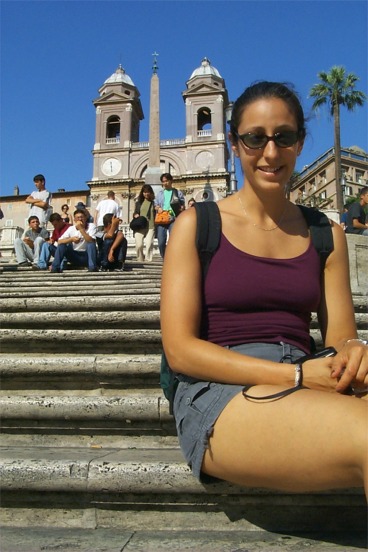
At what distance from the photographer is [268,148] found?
186 centimetres

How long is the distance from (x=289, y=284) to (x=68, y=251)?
6809mm

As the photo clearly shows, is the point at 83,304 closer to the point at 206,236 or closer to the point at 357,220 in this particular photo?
the point at 206,236

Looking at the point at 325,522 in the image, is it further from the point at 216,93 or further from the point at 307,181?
the point at 307,181

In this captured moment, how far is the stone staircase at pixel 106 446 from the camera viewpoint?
5.89 ft

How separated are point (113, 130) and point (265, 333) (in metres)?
49.8

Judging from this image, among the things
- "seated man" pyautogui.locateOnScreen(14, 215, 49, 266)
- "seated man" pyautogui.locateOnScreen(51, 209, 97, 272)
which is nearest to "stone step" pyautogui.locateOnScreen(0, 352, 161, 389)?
"seated man" pyautogui.locateOnScreen(51, 209, 97, 272)

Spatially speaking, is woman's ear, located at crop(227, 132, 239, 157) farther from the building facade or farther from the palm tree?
the building facade

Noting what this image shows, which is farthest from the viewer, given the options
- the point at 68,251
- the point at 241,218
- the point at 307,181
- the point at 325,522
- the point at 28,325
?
the point at 307,181

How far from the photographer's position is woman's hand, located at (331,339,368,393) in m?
1.55

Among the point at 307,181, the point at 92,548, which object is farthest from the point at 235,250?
the point at 307,181

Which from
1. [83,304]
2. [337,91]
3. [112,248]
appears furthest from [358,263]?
[337,91]

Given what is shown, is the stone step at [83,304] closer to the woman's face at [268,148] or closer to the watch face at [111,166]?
the woman's face at [268,148]

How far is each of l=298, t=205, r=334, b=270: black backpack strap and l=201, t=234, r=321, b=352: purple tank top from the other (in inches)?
7.6

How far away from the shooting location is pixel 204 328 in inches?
71.5
